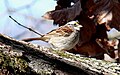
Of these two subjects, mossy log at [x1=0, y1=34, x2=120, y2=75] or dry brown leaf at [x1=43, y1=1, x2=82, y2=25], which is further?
dry brown leaf at [x1=43, y1=1, x2=82, y2=25]

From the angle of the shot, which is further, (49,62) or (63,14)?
(63,14)

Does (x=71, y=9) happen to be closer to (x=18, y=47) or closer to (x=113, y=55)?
(x=113, y=55)

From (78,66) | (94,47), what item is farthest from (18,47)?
(94,47)

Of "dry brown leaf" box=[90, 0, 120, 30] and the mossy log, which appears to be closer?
the mossy log

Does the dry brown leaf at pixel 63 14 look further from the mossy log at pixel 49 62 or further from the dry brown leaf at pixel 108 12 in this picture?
the mossy log at pixel 49 62

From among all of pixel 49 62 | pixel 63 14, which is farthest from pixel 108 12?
pixel 49 62

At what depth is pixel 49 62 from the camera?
75 cm

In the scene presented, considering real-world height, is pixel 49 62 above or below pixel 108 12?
below

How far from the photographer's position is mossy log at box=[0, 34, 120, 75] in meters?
0.73

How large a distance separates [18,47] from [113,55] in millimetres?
935

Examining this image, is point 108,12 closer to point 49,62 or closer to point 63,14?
point 63,14

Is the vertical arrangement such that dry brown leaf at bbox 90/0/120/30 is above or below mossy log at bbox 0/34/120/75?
above

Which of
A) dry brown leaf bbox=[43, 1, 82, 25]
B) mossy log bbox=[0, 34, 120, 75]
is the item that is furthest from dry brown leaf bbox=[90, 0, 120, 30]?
mossy log bbox=[0, 34, 120, 75]

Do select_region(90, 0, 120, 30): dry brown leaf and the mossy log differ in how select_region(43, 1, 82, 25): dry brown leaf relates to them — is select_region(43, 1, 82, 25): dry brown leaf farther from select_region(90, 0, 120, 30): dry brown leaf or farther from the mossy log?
the mossy log
